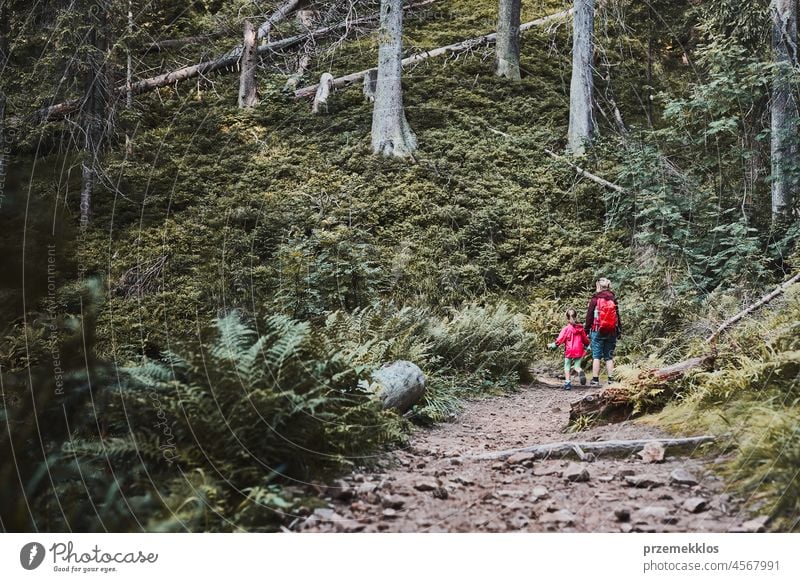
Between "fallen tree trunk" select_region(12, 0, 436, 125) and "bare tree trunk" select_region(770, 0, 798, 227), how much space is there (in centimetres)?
472

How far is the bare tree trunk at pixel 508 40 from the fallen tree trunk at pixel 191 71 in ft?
7.62

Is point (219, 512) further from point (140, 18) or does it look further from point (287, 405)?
point (140, 18)

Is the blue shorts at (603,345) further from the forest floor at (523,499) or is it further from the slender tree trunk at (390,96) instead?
the slender tree trunk at (390,96)

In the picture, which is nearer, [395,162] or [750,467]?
[750,467]

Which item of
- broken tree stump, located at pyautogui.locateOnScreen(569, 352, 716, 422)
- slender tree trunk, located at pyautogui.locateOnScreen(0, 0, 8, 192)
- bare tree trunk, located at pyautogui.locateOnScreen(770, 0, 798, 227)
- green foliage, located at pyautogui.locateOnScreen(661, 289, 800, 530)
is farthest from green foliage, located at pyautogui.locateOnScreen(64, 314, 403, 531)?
bare tree trunk, located at pyautogui.locateOnScreen(770, 0, 798, 227)

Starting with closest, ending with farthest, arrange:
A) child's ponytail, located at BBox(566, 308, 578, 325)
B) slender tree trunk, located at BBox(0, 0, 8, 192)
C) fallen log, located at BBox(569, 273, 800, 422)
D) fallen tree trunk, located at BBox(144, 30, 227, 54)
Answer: fallen log, located at BBox(569, 273, 800, 422) → slender tree trunk, located at BBox(0, 0, 8, 192) → fallen tree trunk, located at BBox(144, 30, 227, 54) → child's ponytail, located at BBox(566, 308, 578, 325)

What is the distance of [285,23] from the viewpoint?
256 inches

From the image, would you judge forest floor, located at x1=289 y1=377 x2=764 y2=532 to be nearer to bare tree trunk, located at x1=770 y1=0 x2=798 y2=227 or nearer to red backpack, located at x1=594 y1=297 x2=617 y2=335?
red backpack, located at x1=594 y1=297 x2=617 y2=335

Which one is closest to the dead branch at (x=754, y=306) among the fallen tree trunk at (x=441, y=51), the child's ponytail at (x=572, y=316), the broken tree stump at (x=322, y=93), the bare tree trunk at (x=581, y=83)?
the child's ponytail at (x=572, y=316)

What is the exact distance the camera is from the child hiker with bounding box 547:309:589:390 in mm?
6164

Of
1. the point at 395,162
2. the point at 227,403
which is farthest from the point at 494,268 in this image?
the point at 227,403

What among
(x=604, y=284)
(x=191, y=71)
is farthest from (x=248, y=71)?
(x=604, y=284)
